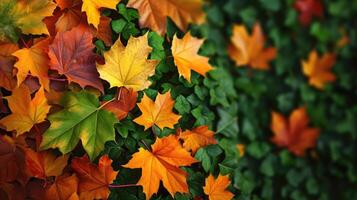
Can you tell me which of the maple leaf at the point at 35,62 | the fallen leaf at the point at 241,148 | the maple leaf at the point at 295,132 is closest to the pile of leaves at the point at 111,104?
the maple leaf at the point at 35,62

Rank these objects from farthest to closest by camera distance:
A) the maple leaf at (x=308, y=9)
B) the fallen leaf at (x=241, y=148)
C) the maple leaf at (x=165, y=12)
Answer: the maple leaf at (x=308, y=9)
the fallen leaf at (x=241, y=148)
the maple leaf at (x=165, y=12)

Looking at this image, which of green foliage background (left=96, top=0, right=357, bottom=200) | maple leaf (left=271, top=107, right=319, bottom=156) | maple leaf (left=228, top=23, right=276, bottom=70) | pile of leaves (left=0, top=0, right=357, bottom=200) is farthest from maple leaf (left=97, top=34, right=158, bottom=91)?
maple leaf (left=271, top=107, right=319, bottom=156)

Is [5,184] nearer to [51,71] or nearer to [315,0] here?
[51,71]

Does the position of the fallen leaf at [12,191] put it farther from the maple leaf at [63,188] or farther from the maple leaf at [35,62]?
the maple leaf at [35,62]

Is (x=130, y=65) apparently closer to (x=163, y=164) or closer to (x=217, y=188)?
(x=163, y=164)

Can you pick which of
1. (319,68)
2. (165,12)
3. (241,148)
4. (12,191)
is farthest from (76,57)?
(319,68)

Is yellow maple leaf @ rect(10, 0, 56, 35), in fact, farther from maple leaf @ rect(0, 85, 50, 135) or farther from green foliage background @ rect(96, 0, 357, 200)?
green foliage background @ rect(96, 0, 357, 200)
